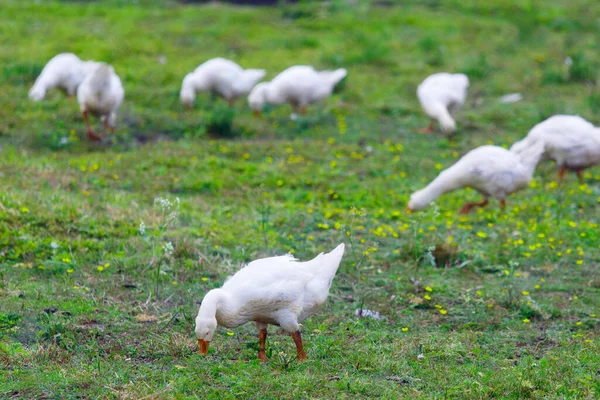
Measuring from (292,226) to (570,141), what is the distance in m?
3.71

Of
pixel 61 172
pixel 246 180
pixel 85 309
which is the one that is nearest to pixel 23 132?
pixel 61 172

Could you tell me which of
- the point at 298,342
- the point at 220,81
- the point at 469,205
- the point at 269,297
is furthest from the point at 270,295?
the point at 220,81

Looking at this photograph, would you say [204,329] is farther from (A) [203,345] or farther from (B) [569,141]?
(B) [569,141]

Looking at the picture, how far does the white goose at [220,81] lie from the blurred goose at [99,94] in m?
1.67

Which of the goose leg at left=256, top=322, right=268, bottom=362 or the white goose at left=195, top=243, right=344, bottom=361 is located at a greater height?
the white goose at left=195, top=243, right=344, bottom=361

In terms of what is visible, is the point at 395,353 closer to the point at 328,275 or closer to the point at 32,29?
the point at 328,275

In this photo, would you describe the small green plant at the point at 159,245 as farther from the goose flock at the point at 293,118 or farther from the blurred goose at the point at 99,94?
the blurred goose at the point at 99,94

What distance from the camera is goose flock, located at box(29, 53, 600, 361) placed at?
16.7 feet

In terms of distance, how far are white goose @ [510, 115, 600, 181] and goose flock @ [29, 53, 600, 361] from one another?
0.5 inches

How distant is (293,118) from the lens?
12.1m

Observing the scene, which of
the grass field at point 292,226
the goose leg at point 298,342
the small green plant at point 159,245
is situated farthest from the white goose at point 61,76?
the goose leg at point 298,342

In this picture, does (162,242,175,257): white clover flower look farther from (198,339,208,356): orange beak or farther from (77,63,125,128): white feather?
(77,63,125,128): white feather

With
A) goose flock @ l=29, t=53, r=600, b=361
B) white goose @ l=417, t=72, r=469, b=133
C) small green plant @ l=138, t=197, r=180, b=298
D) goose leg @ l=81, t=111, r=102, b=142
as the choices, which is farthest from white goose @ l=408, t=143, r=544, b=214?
goose leg @ l=81, t=111, r=102, b=142

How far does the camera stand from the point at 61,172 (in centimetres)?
899
